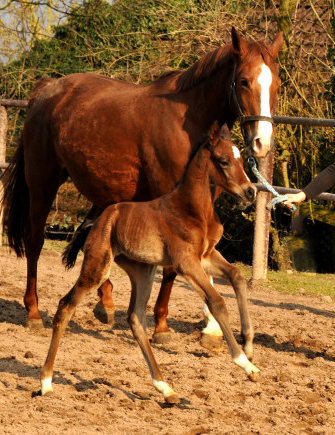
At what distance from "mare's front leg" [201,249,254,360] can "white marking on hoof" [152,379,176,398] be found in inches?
18.4

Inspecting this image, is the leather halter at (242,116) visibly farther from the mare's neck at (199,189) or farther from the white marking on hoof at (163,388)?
the white marking on hoof at (163,388)

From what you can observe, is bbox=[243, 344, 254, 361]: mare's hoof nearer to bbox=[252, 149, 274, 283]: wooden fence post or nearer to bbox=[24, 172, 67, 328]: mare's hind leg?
bbox=[24, 172, 67, 328]: mare's hind leg

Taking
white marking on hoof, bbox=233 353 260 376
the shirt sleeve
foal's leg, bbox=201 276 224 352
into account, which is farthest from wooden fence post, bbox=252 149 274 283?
white marking on hoof, bbox=233 353 260 376

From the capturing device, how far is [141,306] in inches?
163

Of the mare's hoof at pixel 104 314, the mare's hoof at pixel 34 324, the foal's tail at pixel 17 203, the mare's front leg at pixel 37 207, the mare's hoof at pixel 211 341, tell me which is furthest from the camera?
the foal's tail at pixel 17 203

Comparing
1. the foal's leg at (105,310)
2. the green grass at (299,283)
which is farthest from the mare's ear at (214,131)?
the green grass at (299,283)

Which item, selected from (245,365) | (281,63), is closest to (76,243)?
(245,365)

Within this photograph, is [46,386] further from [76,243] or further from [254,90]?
[254,90]

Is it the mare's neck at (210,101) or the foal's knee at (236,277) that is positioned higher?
the mare's neck at (210,101)

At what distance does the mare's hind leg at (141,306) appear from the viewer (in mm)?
3931

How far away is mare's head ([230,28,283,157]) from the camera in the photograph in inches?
177

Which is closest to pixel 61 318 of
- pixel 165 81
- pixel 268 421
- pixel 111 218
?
pixel 111 218

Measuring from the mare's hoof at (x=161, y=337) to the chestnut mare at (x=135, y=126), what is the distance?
0.08ft

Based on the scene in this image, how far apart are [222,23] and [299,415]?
21.4 ft
